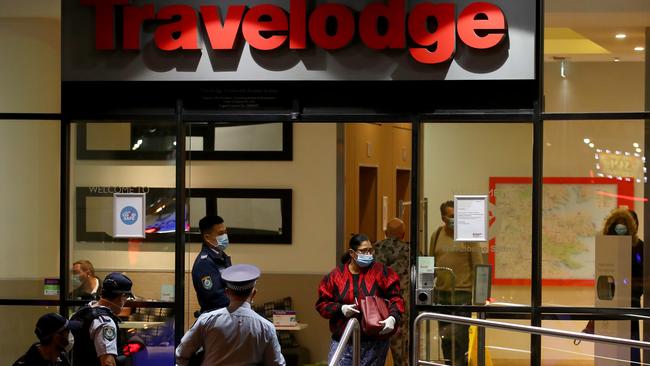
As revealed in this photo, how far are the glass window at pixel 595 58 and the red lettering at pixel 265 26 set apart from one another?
2179 millimetres

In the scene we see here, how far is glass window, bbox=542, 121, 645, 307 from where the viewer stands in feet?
27.8

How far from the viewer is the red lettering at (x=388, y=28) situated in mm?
8320

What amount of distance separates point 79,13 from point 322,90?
214cm

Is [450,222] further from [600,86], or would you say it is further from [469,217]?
[600,86]

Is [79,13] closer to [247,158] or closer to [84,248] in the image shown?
[84,248]

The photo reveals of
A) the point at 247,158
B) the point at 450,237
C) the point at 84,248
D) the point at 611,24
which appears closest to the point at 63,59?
the point at 84,248

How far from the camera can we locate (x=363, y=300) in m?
7.93

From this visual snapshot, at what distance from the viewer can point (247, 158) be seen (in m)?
11.1

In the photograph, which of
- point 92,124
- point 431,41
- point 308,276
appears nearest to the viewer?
point 431,41

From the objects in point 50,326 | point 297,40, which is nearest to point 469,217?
point 297,40

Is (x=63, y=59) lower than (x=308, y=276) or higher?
higher

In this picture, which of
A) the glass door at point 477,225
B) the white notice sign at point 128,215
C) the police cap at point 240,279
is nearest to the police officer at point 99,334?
the police cap at point 240,279

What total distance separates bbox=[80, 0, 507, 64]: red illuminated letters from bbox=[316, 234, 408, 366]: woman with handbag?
1639mm

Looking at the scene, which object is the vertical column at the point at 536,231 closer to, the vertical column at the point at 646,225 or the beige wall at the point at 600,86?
the beige wall at the point at 600,86
